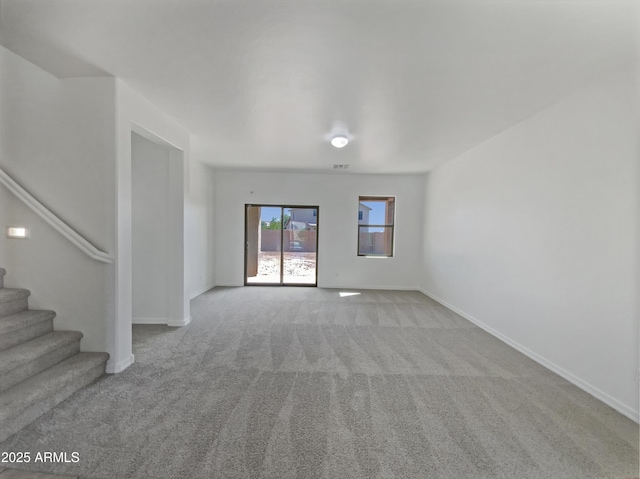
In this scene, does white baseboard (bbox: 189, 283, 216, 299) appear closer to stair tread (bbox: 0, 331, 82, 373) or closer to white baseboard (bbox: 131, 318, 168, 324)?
white baseboard (bbox: 131, 318, 168, 324)

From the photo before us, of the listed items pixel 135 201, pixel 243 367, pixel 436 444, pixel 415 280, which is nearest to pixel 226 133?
pixel 135 201

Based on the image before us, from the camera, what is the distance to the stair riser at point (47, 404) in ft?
5.86

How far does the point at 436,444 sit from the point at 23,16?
3875 mm

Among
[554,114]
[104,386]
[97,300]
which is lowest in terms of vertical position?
[104,386]

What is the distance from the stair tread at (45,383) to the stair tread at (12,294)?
2.34ft

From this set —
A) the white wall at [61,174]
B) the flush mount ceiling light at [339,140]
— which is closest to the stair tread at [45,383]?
the white wall at [61,174]

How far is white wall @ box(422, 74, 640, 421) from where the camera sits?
7.12ft

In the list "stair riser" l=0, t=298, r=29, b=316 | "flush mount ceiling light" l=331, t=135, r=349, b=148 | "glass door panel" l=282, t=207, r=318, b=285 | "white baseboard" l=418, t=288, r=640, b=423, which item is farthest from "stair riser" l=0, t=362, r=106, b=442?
"glass door panel" l=282, t=207, r=318, b=285

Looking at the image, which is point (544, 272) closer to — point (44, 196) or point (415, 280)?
point (415, 280)

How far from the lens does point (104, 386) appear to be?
238 centimetres

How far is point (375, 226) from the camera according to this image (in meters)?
6.75

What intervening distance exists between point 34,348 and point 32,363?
0.14m

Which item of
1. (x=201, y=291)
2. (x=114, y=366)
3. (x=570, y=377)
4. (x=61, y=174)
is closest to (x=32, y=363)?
(x=114, y=366)

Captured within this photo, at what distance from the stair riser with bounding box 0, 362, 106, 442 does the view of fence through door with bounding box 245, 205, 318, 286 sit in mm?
4209
